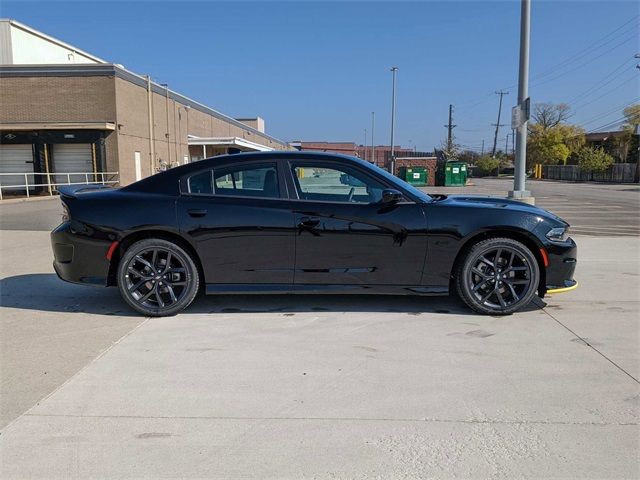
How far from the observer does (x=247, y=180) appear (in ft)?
17.0

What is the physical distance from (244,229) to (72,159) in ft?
93.6

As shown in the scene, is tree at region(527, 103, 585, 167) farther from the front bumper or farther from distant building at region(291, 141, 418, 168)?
the front bumper

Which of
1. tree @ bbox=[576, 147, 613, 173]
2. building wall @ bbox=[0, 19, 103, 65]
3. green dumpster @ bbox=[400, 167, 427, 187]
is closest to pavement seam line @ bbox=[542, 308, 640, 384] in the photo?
green dumpster @ bbox=[400, 167, 427, 187]

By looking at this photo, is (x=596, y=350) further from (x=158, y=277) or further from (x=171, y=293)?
(x=158, y=277)

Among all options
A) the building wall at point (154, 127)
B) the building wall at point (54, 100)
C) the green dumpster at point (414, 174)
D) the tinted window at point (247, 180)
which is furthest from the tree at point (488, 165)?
the tinted window at point (247, 180)

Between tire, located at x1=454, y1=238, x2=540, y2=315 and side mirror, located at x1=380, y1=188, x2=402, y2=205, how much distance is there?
876mm

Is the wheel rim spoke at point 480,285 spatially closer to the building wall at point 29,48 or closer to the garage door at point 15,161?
the garage door at point 15,161

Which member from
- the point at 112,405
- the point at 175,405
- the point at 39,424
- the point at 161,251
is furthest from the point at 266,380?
the point at 161,251

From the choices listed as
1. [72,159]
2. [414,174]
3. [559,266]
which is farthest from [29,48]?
[559,266]

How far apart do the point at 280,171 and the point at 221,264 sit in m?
1.08

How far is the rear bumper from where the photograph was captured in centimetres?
511

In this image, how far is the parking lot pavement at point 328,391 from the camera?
9.07ft

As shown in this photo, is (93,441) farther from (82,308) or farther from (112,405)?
(82,308)

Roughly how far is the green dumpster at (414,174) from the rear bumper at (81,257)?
37684 mm
